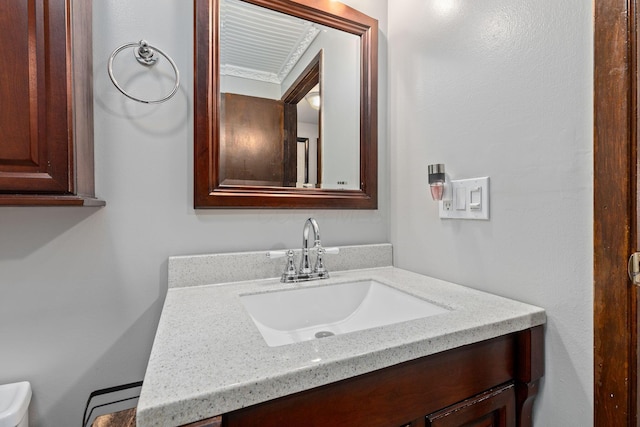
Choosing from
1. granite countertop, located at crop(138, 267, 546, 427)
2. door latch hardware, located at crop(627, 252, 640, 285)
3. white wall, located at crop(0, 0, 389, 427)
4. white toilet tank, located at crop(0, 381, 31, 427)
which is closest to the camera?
granite countertop, located at crop(138, 267, 546, 427)

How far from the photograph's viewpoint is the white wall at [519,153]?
642 mm

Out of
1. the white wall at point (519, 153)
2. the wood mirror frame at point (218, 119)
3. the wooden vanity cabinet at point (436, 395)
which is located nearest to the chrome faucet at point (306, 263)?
the wood mirror frame at point (218, 119)

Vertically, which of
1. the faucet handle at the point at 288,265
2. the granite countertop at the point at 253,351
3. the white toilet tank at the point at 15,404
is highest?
the faucet handle at the point at 288,265

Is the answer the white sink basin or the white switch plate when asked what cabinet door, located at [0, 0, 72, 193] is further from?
the white switch plate

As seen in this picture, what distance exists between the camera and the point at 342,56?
1164mm

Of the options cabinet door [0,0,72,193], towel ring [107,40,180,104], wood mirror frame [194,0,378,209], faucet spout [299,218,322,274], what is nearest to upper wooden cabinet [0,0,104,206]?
cabinet door [0,0,72,193]

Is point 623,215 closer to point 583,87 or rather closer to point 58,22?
point 583,87

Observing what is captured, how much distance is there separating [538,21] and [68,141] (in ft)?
3.56

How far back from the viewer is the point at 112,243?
2.80ft

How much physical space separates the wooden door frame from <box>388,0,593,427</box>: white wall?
0.8 inches

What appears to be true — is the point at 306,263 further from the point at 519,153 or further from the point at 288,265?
the point at 519,153

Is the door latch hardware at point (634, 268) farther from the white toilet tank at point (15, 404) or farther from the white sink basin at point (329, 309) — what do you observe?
the white toilet tank at point (15, 404)

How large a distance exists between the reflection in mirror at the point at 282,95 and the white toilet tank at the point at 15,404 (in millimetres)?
723

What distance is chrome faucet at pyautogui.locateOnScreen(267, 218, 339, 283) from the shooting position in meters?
0.97
